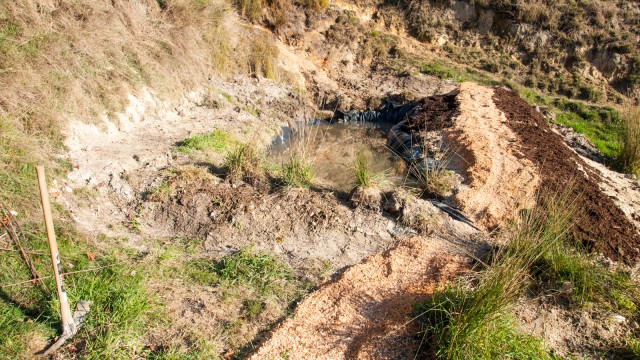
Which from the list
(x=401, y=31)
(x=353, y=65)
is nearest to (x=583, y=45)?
(x=401, y=31)

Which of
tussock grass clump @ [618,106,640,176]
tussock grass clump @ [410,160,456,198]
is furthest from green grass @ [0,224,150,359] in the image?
tussock grass clump @ [618,106,640,176]

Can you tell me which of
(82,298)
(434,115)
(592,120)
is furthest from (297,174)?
(592,120)

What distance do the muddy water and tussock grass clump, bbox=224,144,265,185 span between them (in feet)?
1.56

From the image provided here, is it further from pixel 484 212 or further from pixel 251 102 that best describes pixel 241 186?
pixel 251 102

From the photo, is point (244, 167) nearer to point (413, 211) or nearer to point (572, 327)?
point (413, 211)

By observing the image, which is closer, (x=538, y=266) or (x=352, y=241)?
(x=538, y=266)

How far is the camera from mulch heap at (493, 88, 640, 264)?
13.6 feet

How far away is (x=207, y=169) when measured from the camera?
491 centimetres

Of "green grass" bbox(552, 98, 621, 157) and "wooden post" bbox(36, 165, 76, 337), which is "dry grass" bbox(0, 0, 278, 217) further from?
"green grass" bbox(552, 98, 621, 157)

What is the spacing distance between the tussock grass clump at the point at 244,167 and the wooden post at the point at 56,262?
2.34m

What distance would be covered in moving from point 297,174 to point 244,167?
64 centimetres

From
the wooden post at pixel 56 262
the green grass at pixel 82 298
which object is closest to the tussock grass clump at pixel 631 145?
the green grass at pixel 82 298

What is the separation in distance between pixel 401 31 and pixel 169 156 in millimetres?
13604

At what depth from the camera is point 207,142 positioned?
585 centimetres
